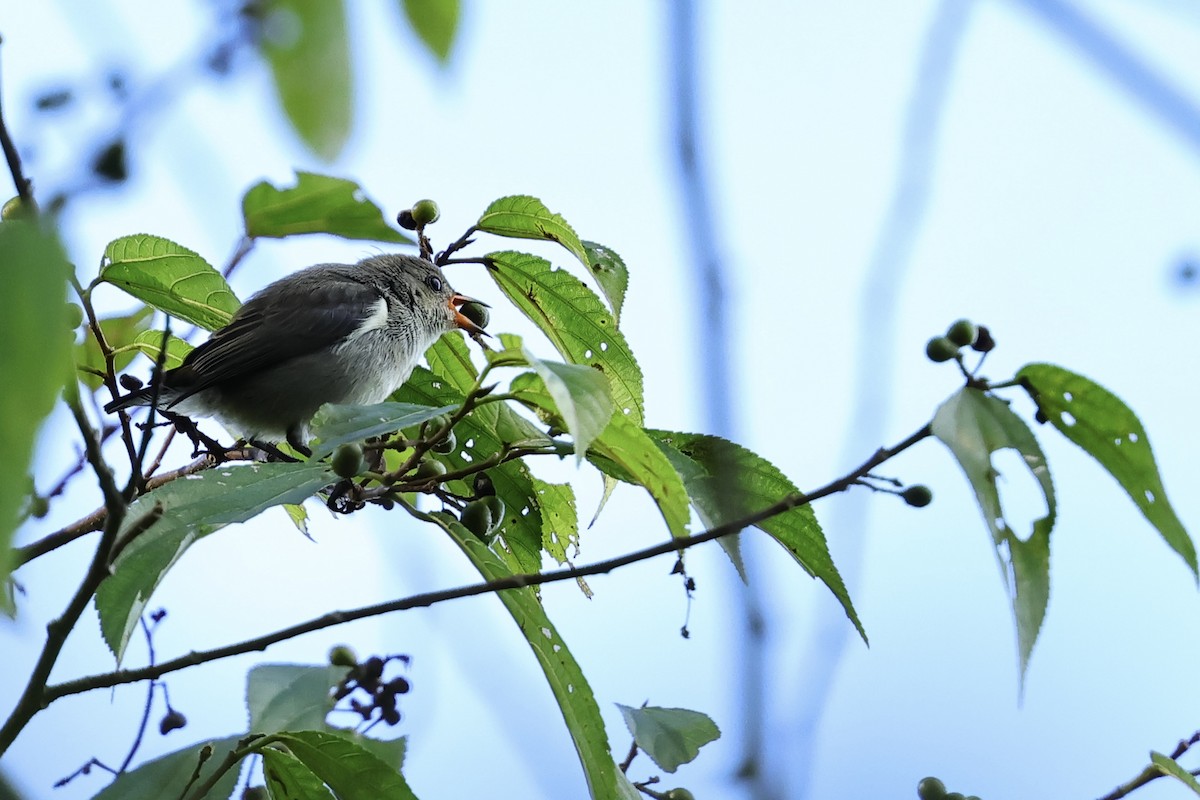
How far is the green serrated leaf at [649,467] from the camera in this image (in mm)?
1919

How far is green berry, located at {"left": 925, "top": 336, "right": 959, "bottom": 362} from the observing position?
2182mm

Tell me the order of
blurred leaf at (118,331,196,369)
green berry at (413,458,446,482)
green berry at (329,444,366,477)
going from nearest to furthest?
green berry at (329,444,366,477) < green berry at (413,458,446,482) < blurred leaf at (118,331,196,369)

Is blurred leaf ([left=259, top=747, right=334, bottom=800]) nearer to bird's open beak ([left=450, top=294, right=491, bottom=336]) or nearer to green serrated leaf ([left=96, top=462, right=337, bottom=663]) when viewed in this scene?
green serrated leaf ([left=96, top=462, right=337, bottom=663])

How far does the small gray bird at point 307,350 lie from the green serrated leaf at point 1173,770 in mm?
2388

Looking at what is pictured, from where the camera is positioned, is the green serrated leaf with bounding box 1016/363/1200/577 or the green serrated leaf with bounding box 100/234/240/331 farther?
the green serrated leaf with bounding box 100/234/240/331

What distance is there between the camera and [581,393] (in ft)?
5.96

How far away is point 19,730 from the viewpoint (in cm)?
171

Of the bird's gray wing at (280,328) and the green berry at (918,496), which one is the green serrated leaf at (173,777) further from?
the bird's gray wing at (280,328)

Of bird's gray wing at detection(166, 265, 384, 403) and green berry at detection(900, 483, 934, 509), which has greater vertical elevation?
bird's gray wing at detection(166, 265, 384, 403)

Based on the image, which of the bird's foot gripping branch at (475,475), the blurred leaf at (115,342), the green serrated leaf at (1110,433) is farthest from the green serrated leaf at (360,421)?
the green serrated leaf at (1110,433)

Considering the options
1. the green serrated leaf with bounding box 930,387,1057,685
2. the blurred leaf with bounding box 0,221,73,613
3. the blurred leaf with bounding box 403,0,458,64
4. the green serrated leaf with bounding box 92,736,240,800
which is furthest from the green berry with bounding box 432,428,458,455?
the blurred leaf with bounding box 0,221,73,613

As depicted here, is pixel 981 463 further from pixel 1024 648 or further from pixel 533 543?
pixel 533 543

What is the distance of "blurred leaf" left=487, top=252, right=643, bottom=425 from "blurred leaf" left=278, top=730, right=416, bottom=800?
1058 mm

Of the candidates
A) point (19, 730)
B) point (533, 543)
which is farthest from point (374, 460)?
point (19, 730)
